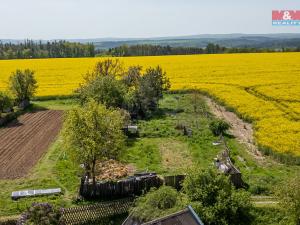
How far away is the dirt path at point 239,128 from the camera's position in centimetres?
3317

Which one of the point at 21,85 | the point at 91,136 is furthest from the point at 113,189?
the point at 21,85

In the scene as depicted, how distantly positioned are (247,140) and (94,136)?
17.2m

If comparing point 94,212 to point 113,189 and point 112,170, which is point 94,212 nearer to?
point 113,189

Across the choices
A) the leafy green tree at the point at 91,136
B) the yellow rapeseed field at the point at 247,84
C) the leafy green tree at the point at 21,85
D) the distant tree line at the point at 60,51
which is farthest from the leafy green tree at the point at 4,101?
the distant tree line at the point at 60,51

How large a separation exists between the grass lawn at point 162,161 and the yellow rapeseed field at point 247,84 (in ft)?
14.1

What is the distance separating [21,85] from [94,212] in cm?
3402

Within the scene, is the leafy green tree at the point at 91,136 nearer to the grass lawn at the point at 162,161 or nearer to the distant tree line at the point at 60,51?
the grass lawn at the point at 162,161

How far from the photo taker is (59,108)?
51344mm

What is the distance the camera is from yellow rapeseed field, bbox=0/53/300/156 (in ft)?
125

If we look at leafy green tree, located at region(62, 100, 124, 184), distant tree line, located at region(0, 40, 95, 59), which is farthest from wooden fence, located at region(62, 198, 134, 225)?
distant tree line, located at region(0, 40, 95, 59)

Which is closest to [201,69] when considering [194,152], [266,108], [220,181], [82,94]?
[266,108]

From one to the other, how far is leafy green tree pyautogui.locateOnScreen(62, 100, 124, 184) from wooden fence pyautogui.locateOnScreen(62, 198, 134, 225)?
288 cm

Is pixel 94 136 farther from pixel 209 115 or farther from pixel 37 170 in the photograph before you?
pixel 209 115

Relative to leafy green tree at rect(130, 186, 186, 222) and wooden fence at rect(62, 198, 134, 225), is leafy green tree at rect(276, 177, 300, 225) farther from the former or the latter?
wooden fence at rect(62, 198, 134, 225)
